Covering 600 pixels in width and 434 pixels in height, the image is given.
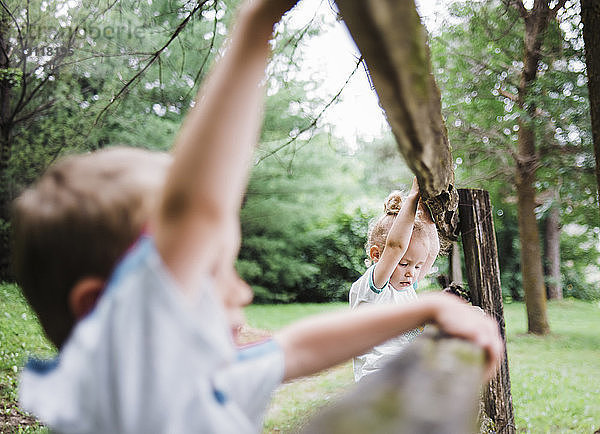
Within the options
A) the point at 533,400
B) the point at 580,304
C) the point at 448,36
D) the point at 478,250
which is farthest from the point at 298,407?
the point at 580,304

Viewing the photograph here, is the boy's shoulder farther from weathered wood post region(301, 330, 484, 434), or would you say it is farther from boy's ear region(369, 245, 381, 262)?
boy's ear region(369, 245, 381, 262)

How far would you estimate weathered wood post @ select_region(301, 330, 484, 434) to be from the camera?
2.24 feet

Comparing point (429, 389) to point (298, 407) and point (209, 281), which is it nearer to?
point (209, 281)

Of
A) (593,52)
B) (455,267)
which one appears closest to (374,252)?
(455,267)

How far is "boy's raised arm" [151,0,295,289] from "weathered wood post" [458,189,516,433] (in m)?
2.08

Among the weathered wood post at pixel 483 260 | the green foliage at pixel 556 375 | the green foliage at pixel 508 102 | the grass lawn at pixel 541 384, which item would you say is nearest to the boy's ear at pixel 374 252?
the weathered wood post at pixel 483 260

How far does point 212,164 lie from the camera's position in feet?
2.02

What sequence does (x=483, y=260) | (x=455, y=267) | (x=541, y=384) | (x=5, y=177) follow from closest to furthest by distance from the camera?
(x=483, y=260) → (x=455, y=267) → (x=541, y=384) → (x=5, y=177)

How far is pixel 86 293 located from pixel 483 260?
224 centimetres

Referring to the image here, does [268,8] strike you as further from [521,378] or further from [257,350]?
[521,378]

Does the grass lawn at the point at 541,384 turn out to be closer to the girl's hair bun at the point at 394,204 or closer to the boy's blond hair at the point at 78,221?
the girl's hair bun at the point at 394,204

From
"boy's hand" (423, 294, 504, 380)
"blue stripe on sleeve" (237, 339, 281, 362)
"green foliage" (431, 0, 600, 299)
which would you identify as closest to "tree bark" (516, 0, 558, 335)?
"green foliage" (431, 0, 600, 299)

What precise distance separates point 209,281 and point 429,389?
32 centimetres

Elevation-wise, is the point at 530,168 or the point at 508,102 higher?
the point at 508,102
